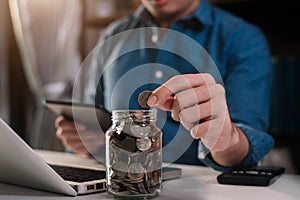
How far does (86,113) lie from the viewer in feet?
3.46

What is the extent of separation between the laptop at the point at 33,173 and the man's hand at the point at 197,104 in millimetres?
148

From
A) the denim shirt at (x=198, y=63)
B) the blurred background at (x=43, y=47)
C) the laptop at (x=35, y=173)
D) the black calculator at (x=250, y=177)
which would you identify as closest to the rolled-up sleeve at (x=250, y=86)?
the denim shirt at (x=198, y=63)

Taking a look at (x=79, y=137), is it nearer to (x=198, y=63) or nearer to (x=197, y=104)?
(x=198, y=63)

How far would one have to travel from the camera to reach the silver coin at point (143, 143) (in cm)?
74

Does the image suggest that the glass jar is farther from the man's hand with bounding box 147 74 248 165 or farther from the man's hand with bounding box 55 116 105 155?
the man's hand with bounding box 55 116 105 155

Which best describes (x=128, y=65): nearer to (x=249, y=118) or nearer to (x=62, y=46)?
(x=249, y=118)

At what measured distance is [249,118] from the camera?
4.23 ft

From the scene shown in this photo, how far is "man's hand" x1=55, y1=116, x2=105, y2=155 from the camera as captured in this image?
114 centimetres

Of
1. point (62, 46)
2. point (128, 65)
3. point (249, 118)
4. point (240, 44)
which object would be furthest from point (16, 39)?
point (249, 118)

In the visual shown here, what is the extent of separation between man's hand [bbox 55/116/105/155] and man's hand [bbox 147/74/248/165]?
0.27 metres

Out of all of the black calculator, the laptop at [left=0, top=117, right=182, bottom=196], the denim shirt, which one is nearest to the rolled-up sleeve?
the denim shirt

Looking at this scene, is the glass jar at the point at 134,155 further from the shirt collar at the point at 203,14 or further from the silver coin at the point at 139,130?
the shirt collar at the point at 203,14

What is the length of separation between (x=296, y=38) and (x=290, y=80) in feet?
0.75

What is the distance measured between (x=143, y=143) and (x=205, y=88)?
0.14m
